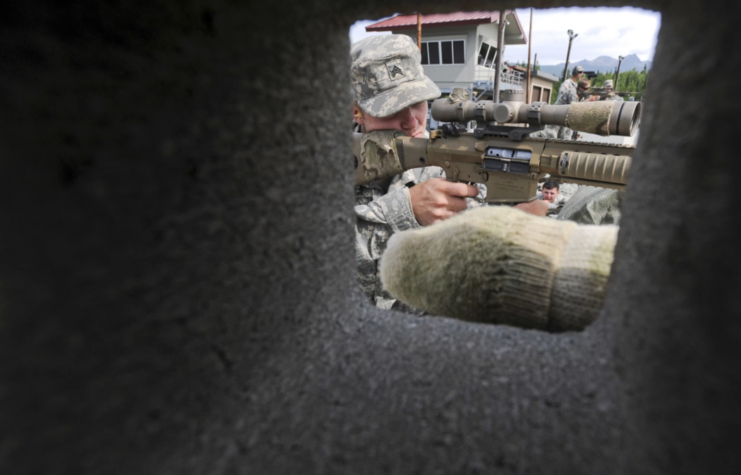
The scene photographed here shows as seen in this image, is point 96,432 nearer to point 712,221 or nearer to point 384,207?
point 712,221

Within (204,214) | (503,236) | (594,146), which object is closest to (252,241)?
(204,214)

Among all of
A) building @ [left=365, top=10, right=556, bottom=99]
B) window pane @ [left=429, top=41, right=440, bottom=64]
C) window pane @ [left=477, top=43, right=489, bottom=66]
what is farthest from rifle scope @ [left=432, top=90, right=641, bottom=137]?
window pane @ [left=477, top=43, right=489, bottom=66]

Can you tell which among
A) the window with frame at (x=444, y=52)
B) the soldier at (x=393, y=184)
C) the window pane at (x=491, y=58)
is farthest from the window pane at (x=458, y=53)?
the soldier at (x=393, y=184)

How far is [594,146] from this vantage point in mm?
987

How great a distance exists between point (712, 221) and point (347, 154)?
0.22 metres

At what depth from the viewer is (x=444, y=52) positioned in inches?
284

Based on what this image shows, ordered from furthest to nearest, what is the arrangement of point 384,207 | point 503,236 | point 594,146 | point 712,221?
point 384,207, point 594,146, point 503,236, point 712,221

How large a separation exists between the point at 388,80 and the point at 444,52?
6632 millimetres

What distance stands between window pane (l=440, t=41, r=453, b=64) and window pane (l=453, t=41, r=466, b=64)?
7 cm

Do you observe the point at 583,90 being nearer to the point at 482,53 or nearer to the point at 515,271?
the point at 482,53

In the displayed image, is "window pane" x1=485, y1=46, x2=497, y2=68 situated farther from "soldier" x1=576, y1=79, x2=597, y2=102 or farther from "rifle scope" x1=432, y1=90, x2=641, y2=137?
"rifle scope" x1=432, y1=90, x2=641, y2=137

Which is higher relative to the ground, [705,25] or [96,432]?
[705,25]

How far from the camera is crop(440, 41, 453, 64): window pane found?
7121mm

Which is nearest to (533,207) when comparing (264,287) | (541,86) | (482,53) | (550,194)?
(550,194)
